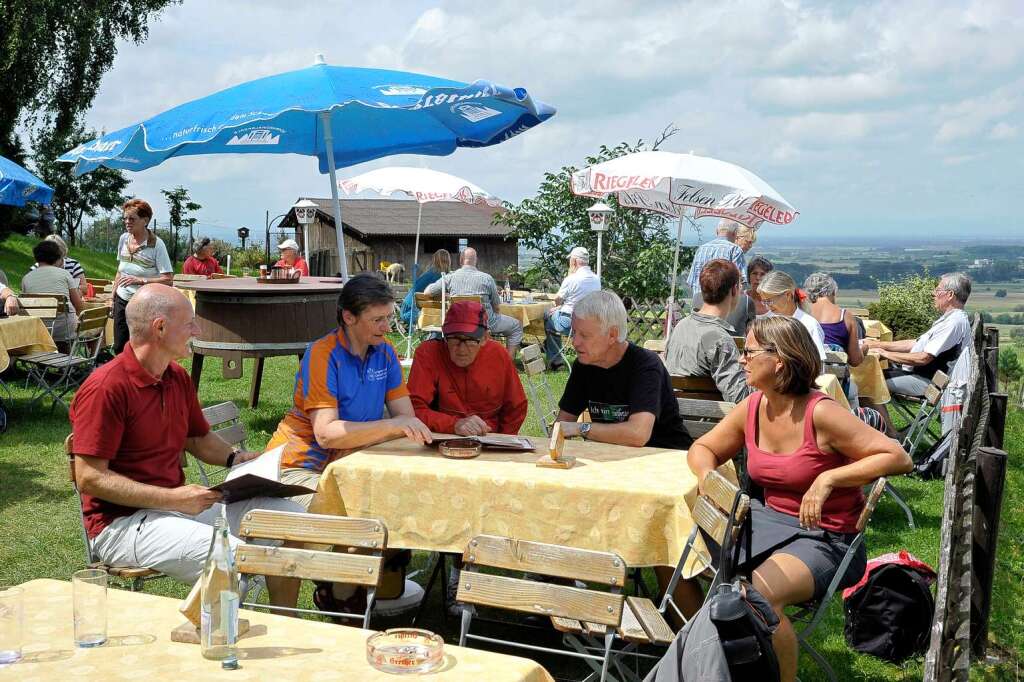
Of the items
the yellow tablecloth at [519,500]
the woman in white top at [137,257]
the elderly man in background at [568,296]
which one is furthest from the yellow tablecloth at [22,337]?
the elderly man in background at [568,296]

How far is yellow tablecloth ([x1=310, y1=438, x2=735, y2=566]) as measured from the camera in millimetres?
3561

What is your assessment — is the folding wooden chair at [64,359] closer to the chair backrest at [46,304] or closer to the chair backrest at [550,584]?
the chair backrest at [46,304]

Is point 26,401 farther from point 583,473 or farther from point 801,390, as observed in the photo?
point 801,390

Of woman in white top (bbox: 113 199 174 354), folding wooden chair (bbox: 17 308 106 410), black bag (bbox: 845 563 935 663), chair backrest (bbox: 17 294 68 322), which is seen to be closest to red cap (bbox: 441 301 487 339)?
black bag (bbox: 845 563 935 663)

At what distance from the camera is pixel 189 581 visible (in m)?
3.72

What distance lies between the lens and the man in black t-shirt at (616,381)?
14.8ft

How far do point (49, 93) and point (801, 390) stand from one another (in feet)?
110

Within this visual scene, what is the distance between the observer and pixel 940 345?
26.8 ft

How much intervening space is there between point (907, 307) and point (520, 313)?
851cm

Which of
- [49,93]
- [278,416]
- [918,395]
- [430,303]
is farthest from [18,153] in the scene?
[918,395]

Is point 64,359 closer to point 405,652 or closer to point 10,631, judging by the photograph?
point 10,631

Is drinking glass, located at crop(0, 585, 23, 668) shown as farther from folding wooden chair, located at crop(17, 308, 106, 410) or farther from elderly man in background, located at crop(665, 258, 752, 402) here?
folding wooden chair, located at crop(17, 308, 106, 410)

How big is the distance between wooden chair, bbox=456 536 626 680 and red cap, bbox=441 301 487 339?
1.71 metres

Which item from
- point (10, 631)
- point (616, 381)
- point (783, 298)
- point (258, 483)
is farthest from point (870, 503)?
point (783, 298)
